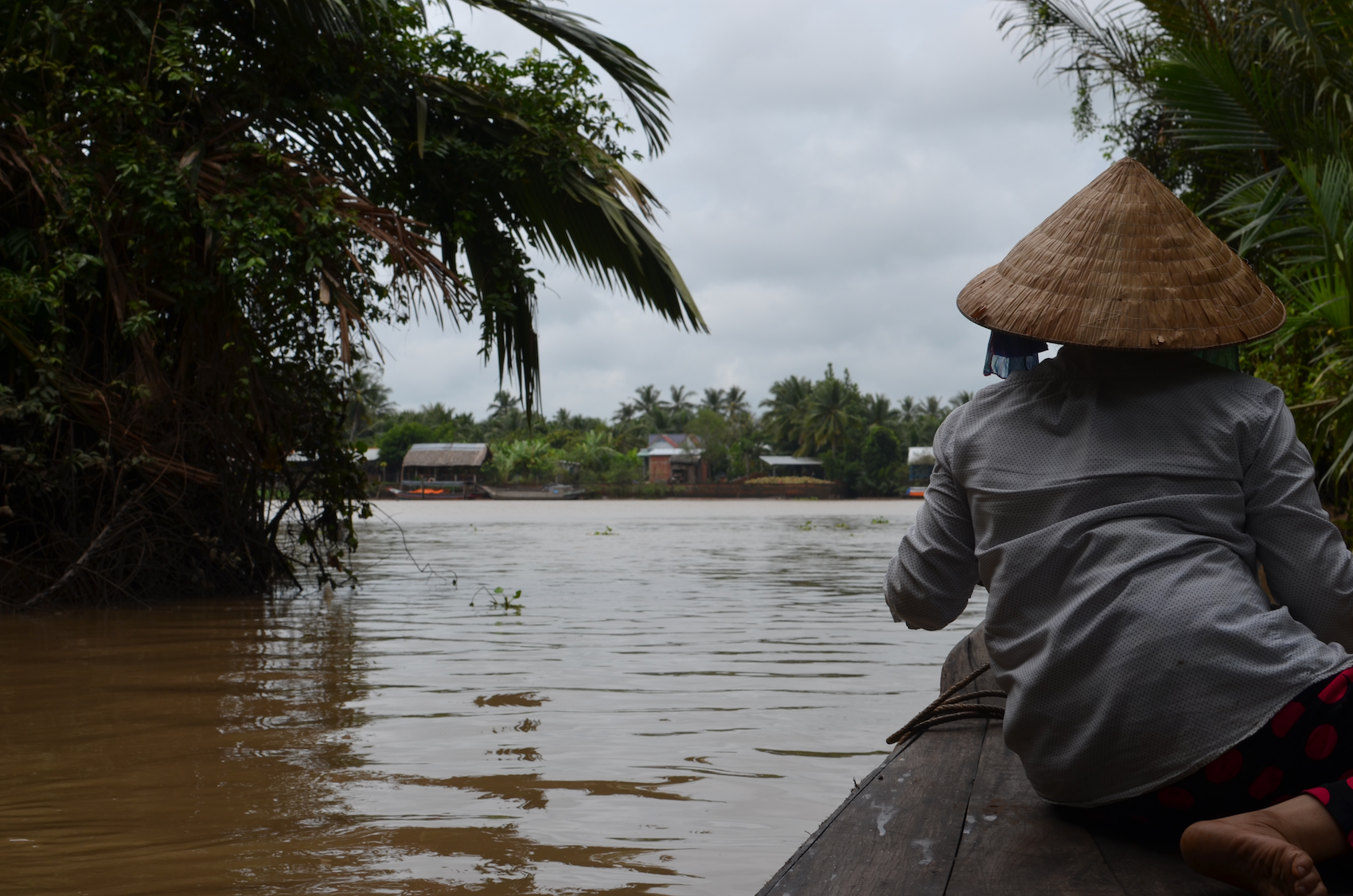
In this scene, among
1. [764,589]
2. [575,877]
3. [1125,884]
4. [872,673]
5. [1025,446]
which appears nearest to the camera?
[1125,884]

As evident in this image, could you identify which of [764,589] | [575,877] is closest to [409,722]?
[575,877]

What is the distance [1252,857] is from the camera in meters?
1.36

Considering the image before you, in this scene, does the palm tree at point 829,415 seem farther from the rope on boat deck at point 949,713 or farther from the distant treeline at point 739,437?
the rope on boat deck at point 949,713

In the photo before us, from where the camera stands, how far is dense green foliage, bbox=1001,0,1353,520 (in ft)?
17.1

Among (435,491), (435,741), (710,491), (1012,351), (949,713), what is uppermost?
(1012,351)

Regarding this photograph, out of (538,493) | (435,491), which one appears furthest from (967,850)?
(435,491)

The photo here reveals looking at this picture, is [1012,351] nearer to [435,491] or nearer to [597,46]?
[597,46]

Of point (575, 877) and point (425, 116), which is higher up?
point (425, 116)

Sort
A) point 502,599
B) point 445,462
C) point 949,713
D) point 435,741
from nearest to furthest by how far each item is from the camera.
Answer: point 949,713, point 435,741, point 502,599, point 445,462

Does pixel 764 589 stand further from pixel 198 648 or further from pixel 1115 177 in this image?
pixel 1115 177

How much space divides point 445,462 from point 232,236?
55219 mm

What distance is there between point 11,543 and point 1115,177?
681 centimetres

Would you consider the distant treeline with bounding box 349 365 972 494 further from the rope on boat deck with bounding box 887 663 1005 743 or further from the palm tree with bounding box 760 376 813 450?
the rope on boat deck with bounding box 887 663 1005 743

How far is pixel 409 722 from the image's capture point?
413cm
